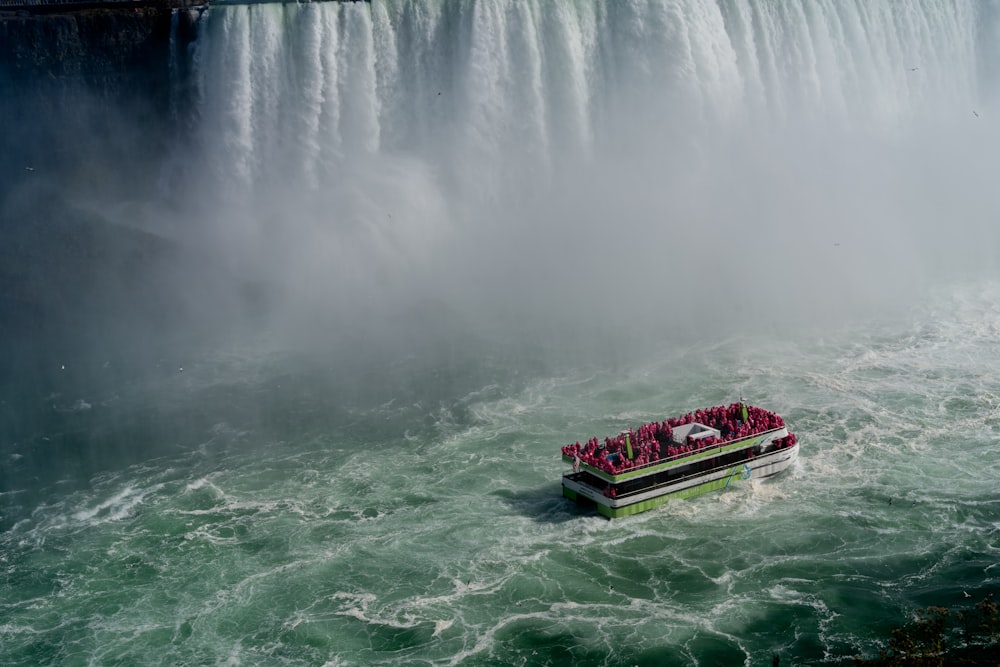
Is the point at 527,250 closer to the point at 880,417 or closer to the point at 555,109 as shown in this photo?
the point at 555,109

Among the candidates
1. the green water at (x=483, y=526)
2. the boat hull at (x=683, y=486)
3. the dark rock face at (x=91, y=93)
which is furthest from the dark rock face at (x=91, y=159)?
the boat hull at (x=683, y=486)

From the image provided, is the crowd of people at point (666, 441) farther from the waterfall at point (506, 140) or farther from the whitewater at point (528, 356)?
the waterfall at point (506, 140)

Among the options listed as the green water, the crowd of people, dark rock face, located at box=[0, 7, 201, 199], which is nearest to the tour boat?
the crowd of people

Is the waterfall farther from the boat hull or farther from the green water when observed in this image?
the boat hull

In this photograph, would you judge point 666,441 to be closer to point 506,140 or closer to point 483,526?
point 483,526

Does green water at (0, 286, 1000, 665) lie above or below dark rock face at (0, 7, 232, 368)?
below

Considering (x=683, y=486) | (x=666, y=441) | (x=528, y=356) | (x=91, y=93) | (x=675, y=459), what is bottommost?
(x=683, y=486)

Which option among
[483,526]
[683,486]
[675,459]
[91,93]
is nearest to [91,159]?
[91,93]

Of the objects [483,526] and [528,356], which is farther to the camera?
[528,356]
